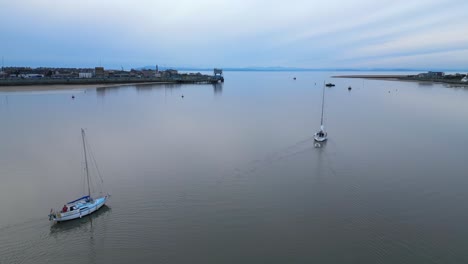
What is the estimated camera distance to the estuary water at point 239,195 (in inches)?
379

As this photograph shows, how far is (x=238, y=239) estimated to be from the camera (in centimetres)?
1009

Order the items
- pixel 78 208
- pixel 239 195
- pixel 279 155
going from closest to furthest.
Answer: pixel 78 208 < pixel 239 195 < pixel 279 155

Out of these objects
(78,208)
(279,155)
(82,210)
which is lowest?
(82,210)

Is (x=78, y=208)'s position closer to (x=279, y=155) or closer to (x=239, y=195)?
(x=239, y=195)

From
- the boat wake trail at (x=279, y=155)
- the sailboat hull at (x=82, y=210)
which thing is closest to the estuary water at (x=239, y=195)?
the boat wake trail at (x=279, y=155)

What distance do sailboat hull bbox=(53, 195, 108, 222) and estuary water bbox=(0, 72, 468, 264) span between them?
9.6 inches

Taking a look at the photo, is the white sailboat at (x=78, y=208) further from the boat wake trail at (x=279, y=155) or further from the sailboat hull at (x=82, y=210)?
the boat wake trail at (x=279, y=155)

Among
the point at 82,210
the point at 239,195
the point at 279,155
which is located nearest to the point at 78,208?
the point at 82,210

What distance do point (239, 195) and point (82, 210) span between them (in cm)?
624

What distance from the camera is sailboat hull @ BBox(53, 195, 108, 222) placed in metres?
11.1

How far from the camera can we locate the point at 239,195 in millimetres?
13305

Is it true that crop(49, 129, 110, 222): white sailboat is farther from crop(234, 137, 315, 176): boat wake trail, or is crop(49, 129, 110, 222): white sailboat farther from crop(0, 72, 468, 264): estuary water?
crop(234, 137, 315, 176): boat wake trail

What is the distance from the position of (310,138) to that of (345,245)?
48.1 feet

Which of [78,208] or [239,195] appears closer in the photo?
[78,208]
